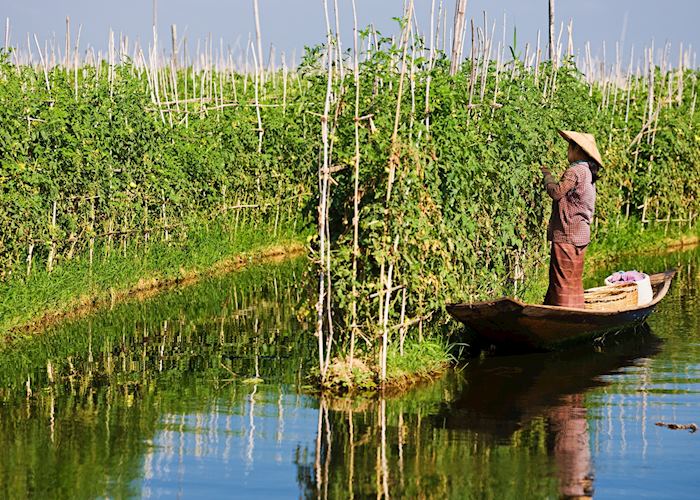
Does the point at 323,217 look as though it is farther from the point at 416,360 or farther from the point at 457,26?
the point at 457,26

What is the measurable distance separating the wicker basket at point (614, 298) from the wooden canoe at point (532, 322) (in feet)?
3.02

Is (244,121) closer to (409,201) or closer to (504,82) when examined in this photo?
(504,82)

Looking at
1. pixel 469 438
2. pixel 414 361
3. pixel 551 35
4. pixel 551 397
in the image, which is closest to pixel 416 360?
pixel 414 361

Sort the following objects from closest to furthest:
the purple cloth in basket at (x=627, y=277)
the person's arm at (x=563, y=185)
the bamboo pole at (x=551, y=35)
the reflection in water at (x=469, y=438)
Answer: the reflection in water at (x=469, y=438) → the person's arm at (x=563, y=185) → the purple cloth in basket at (x=627, y=277) → the bamboo pole at (x=551, y=35)

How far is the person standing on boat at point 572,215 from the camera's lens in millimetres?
12031

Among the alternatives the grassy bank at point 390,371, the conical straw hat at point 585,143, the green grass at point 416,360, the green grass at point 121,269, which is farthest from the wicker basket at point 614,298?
the green grass at point 121,269

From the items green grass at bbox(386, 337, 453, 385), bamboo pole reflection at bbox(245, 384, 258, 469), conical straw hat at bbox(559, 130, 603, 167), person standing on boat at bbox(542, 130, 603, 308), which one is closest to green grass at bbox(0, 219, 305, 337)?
bamboo pole reflection at bbox(245, 384, 258, 469)

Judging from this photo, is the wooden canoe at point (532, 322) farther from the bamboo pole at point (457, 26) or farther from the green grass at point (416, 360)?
the bamboo pole at point (457, 26)

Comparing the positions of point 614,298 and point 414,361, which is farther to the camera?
point 614,298

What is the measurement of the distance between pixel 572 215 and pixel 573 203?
12cm

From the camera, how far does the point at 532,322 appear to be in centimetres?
1141

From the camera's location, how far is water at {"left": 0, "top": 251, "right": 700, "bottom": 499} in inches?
299

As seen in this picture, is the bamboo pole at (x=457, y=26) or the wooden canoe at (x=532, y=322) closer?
the wooden canoe at (x=532, y=322)

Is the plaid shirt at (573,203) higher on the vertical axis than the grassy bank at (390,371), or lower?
higher
